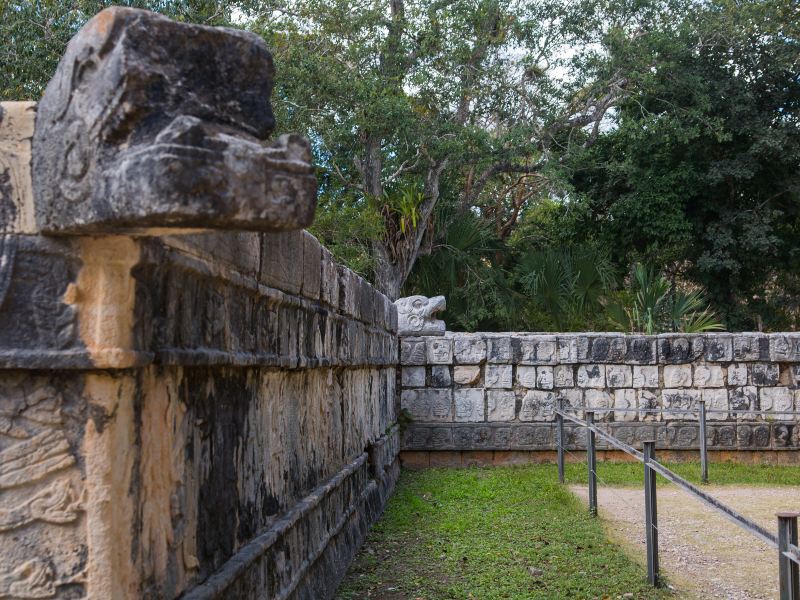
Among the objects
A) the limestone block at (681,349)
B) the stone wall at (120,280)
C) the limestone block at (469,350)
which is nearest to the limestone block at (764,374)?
the limestone block at (681,349)

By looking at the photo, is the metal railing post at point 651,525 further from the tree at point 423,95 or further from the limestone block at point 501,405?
the tree at point 423,95

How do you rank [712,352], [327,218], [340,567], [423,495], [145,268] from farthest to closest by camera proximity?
[327,218], [712,352], [423,495], [340,567], [145,268]

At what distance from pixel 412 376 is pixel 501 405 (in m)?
1.17

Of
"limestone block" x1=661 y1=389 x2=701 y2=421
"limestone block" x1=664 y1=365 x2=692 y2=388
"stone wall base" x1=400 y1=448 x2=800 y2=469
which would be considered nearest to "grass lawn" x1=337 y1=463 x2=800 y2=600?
"stone wall base" x1=400 y1=448 x2=800 y2=469

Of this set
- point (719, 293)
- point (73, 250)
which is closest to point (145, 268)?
point (73, 250)

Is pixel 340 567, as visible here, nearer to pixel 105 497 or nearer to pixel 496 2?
pixel 105 497

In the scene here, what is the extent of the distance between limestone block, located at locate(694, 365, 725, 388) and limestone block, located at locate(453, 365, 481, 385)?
2.71 meters

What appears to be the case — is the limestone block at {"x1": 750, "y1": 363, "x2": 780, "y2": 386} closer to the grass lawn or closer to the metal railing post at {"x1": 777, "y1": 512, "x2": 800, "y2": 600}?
the grass lawn

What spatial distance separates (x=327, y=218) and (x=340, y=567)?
981 cm

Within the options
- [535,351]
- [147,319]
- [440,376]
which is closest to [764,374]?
[535,351]

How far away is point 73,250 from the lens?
2223 mm

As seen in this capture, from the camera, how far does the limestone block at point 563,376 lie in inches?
436

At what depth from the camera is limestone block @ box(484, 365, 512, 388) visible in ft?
36.3

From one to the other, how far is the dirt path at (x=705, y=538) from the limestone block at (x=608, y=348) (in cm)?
226
